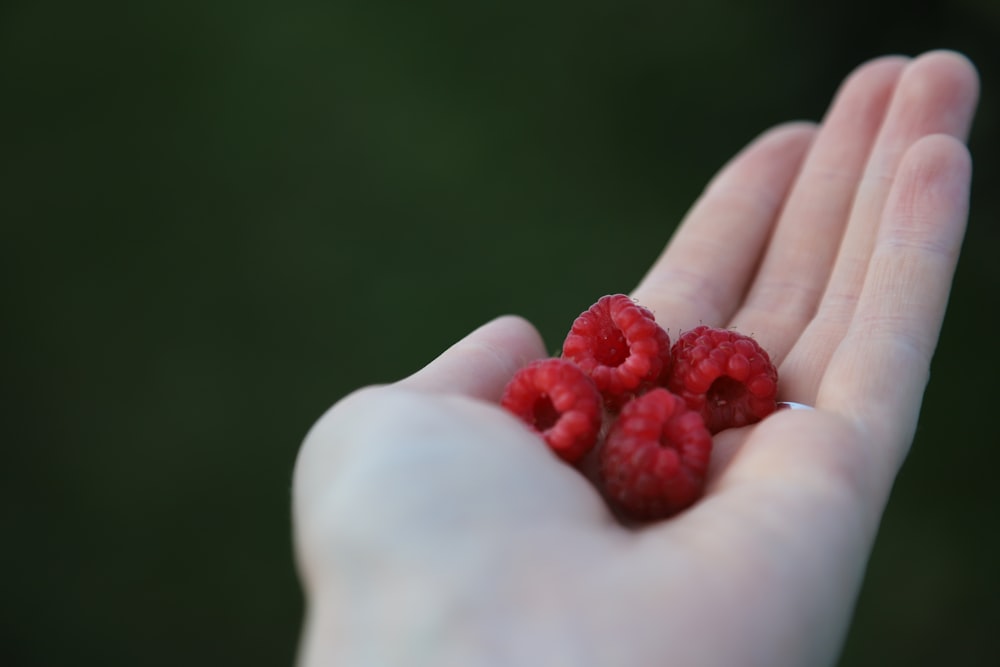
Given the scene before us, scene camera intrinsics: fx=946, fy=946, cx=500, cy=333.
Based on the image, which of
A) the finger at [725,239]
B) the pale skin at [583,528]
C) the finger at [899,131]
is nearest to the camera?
the pale skin at [583,528]

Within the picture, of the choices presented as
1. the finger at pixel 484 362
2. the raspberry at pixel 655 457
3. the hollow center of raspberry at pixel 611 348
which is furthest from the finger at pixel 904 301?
the finger at pixel 484 362

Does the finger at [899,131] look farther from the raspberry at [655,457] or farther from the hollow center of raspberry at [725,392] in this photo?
the raspberry at [655,457]

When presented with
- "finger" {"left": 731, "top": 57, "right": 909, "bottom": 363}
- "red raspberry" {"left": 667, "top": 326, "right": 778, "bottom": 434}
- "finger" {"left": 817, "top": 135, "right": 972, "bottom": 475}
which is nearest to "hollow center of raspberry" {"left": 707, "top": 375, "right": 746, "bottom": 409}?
"red raspberry" {"left": 667, "top": 326, "right": 778, "bottom": 434}

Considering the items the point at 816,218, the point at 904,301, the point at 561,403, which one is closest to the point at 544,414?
the point at 561,403

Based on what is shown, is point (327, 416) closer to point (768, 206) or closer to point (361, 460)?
point (361, 460)

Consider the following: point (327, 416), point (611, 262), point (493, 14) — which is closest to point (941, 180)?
point (327, 416)

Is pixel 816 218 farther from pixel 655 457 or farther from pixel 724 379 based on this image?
pixel 655 457

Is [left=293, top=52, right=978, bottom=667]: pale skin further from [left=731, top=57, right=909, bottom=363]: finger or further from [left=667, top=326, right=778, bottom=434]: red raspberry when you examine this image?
[left=731, top=57, right=909, bottom=363]: finger
